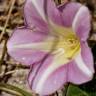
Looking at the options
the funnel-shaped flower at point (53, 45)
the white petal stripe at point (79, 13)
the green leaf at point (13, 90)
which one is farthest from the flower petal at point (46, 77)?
the green leaf at point (13, 90)

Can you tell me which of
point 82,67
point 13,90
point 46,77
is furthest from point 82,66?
point 13,90

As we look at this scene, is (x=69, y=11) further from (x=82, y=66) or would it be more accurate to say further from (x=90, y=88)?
(x=90, y=88)

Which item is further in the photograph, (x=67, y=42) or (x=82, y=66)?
(x=67, y=42)

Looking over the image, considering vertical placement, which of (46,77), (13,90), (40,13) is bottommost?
(13,90)

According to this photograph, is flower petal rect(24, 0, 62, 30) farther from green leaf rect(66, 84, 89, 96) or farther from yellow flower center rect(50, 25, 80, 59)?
green leaf rect(66, 84, 89, 96)

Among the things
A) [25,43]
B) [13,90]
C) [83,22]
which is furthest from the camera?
[13,90]

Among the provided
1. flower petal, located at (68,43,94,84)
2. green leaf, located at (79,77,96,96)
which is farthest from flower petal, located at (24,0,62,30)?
green leaf, located at (79,77,96,96)
